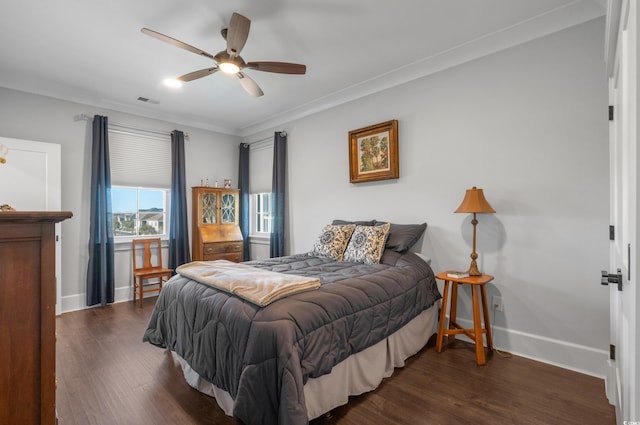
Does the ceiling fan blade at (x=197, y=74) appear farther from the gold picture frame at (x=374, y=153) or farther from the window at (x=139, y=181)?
the window at (x=139, y=181)

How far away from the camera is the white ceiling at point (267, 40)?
7.89 ft

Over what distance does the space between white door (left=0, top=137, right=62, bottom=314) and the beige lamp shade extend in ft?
14.5

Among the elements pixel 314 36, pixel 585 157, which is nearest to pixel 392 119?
pixel 314 36

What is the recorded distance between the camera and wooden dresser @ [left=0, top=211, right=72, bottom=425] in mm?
932

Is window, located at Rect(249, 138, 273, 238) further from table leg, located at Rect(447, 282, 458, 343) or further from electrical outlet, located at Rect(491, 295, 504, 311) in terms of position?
electrical outlet, located at Rect(491, 295, 504, 311)

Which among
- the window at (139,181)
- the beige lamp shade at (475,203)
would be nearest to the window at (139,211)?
the window at (139,181)

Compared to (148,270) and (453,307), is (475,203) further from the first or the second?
(148,270)

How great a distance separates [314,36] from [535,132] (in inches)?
81.9

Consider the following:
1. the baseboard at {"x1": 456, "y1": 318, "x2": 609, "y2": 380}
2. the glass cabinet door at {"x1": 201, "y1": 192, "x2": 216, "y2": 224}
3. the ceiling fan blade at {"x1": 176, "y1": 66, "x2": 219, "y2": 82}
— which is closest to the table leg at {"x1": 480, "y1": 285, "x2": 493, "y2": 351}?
the baseboard at {"x1": 456, "y1": 318, "x2": 609, "y2": 380}

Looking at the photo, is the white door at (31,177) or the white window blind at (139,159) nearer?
A: the white door at (31,177)

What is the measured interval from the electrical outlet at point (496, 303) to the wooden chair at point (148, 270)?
3.98 metres

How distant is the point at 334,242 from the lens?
3.41 metres

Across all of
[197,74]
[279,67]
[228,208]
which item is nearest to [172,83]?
[197,74]

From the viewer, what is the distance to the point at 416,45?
9.74 feet
